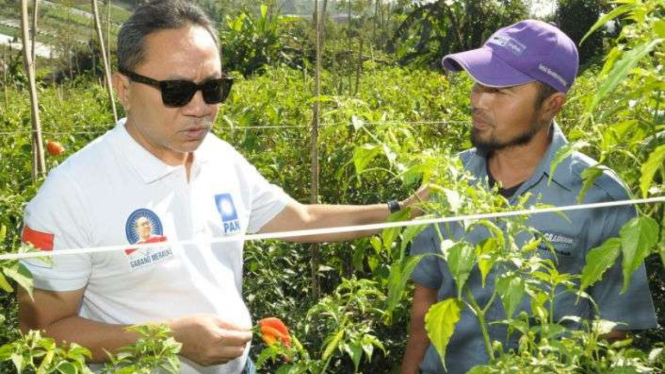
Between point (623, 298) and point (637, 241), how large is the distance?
2.25 ft

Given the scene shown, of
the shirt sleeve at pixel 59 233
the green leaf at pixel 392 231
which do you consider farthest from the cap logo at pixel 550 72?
the shirt sleeve at pixel 59 233

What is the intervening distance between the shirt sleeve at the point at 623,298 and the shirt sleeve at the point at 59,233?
115cm

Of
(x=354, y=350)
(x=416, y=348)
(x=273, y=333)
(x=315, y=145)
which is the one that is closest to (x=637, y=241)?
(x=354, y=350)

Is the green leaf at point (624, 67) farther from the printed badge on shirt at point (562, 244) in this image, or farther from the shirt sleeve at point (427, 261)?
the shirt sleeve at point (427, 261)

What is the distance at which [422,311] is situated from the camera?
218 cm

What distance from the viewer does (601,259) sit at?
1350 mm

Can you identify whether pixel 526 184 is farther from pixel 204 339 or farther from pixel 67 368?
pixel 67 368

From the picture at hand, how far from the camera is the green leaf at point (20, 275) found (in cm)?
130

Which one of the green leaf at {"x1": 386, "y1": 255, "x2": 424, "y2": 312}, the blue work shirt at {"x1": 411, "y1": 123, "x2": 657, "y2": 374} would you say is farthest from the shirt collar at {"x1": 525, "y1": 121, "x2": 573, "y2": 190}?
the green leaf at {"x1": 386, "y1": 255, "x2": 424, "y2": 312}

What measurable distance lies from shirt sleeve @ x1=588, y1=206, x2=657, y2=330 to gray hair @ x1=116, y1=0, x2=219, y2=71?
105 centimetres

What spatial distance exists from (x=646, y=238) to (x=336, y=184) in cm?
226

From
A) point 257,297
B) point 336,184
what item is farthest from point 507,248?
point 336,184

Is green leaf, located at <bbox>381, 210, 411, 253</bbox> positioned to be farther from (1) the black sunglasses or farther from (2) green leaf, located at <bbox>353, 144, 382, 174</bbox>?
(1) the black sunglasses

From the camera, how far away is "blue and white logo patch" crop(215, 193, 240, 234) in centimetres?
208
